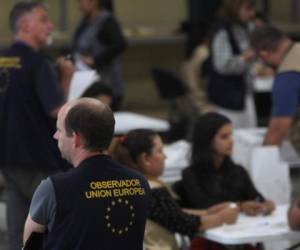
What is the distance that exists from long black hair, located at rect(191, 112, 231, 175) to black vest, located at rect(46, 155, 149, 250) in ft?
6.49

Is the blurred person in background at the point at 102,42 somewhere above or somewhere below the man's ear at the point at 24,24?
below

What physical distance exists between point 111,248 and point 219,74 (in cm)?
481

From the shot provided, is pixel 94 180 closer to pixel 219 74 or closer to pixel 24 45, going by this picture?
pixel 24 45

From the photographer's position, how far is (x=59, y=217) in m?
3.74

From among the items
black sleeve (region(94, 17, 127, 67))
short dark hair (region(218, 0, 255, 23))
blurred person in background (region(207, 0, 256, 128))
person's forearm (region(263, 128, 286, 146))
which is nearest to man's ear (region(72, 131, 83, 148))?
person's forearm (region(263, 128, 286, 146))

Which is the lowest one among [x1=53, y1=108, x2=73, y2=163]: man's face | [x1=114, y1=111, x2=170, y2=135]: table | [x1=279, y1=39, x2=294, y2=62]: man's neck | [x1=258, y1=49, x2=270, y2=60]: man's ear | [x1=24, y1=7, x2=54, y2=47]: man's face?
[x1=114, y1=111, x2=170, y2=135]: table

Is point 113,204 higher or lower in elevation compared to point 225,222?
higher

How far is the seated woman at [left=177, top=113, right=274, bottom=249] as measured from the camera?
18.9ft

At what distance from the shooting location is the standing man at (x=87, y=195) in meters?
3.75

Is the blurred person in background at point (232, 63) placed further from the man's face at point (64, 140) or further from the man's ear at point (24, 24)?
the man's face at point (64, 140)

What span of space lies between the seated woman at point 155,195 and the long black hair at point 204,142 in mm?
584

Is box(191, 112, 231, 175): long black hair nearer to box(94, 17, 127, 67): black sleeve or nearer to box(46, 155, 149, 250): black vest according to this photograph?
box(46, 155, 149, 250): black vest

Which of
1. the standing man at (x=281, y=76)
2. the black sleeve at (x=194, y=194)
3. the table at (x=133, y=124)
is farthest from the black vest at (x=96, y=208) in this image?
the table at (x=133, y=124)

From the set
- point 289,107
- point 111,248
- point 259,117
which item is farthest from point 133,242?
point 259,117
